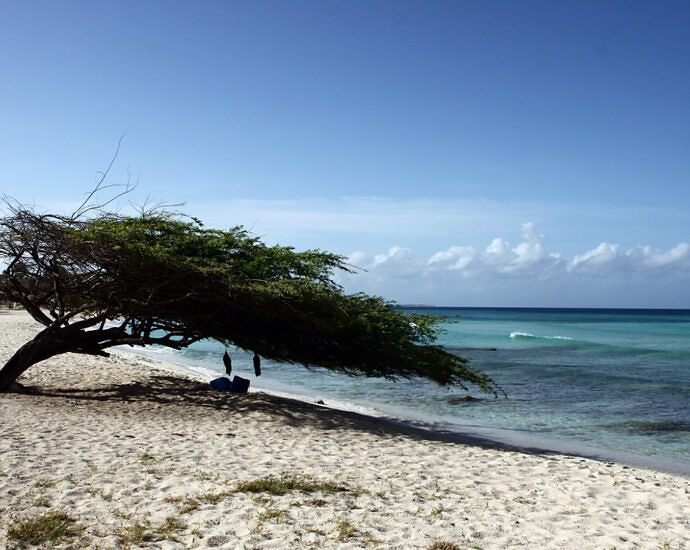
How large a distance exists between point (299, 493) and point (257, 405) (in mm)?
6420

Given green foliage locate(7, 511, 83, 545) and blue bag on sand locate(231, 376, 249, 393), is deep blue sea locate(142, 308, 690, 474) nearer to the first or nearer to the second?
blue bag on sand locate(231, 376, 249, 393)

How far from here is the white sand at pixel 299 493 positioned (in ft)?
18.6

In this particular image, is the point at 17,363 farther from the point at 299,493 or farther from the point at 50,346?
the point at 299,493

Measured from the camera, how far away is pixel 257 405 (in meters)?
13.0

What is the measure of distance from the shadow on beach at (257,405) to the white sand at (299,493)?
167mm

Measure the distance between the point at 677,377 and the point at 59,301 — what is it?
23.7 meters

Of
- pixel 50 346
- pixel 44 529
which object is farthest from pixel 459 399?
pixel 44 529

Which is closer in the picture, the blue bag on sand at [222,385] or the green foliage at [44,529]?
the green foliage at [44,529]

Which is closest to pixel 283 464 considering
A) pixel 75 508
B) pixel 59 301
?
pixel 75 508

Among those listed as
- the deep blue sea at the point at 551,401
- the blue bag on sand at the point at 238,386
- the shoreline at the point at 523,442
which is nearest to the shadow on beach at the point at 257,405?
the shoreline at the point at 523,442

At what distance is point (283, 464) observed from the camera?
8.18 metres

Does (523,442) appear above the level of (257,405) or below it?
below

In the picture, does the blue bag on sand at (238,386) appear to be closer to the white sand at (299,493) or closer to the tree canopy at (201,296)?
the tree canopy at (201,296)

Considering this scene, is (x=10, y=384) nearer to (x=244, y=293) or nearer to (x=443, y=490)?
(x=244, y=293)
